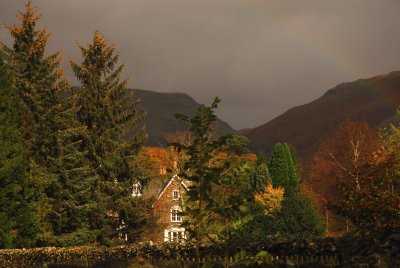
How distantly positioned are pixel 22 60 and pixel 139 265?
18526 millimetres

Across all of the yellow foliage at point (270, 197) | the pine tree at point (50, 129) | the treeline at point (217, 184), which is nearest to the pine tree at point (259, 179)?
the yellow foliage at point (270, 197)

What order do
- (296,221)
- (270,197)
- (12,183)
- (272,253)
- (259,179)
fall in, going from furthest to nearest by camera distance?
1. (259,179)
2. (270,197)
3. (296,221)
4. (12,183)
5. (272,253)

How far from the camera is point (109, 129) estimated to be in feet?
144

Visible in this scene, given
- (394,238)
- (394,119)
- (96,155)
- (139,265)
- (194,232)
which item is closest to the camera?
(194,232)

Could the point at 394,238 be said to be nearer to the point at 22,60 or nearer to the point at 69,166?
the point at 69,166

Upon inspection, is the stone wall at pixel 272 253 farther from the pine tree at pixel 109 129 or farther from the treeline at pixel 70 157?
the pine tree at pixel 109 129

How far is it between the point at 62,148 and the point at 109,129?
575 cm

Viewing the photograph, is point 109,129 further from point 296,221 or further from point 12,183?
point 296,221

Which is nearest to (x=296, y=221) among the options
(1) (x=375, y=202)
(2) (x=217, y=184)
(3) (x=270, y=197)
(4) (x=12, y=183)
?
(3) (x=270, y=197)

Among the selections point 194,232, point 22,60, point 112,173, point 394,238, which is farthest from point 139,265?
point 194,232

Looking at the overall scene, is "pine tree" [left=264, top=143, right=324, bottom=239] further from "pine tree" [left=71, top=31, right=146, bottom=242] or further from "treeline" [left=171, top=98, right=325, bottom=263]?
"treeline" [left=171, top=98, right=325, bottom=263]

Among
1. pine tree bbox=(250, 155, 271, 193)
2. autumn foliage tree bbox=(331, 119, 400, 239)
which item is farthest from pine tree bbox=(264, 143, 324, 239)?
autumn foliage tree bbox=(331, 119, 400, 239)

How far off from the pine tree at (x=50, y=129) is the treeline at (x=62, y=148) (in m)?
0.07

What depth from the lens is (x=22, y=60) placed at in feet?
133
